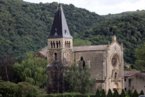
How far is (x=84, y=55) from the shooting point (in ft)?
302

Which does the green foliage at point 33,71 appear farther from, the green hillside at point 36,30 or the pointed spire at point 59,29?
the green hillside at point 36,30

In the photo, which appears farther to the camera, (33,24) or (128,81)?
(33,24)

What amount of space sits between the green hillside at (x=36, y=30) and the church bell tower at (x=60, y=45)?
27.3 meters

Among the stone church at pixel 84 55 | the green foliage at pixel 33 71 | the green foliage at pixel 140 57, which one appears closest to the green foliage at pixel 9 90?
the stone church at pixel 84 55

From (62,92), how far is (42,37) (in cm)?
4797

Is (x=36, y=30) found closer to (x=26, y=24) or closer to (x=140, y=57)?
(x=26, y=24)

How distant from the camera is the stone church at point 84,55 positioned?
91125 mm

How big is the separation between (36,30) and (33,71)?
37.1 metres

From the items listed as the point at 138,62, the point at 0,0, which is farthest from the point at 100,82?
the point at 0,0

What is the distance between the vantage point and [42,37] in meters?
136

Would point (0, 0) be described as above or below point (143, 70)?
above

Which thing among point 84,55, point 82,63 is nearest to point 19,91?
point 82,63

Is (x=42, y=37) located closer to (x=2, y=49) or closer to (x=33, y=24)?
(x=33, y=24)

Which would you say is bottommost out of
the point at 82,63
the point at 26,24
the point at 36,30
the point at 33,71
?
the point at 33,71
